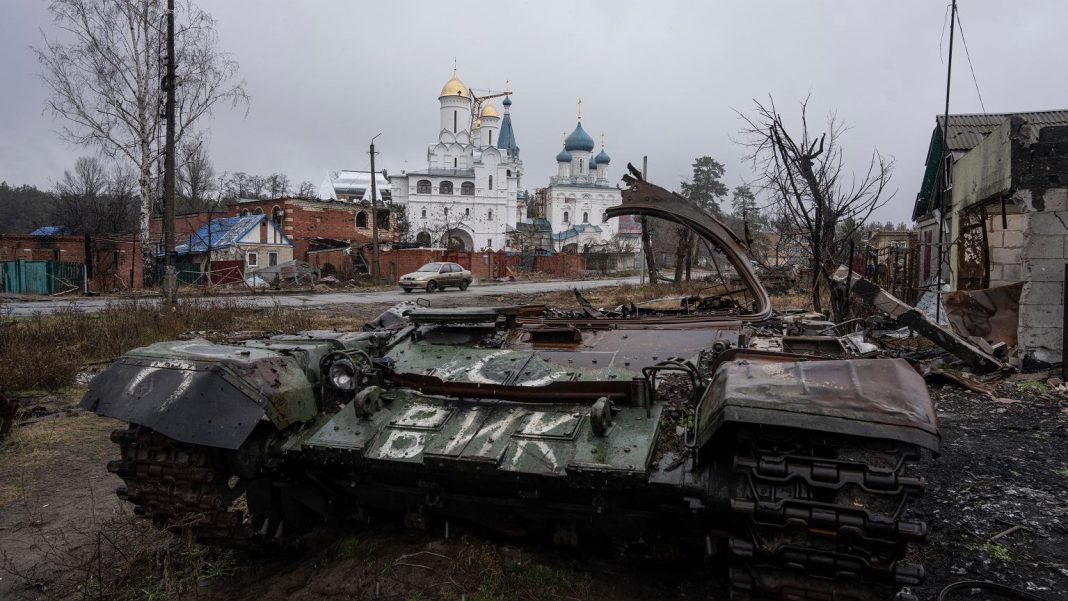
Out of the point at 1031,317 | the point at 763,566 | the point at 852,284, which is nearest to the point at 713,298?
the point at 763,566

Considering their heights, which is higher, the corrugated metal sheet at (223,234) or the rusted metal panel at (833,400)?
the corrugated metal sheet at (223,234)

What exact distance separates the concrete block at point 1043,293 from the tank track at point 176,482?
9649mm

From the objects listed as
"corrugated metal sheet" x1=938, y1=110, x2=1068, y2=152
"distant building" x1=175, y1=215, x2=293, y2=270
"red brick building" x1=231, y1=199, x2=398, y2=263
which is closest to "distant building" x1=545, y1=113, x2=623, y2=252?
"red brick building" x1=231, y1=199, x2=398, y2=263

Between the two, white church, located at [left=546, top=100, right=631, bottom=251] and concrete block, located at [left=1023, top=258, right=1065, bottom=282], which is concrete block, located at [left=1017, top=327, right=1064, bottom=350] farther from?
white church, located at [left=546, top=100, right=631, bottom=251]

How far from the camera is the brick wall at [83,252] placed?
25.2 m

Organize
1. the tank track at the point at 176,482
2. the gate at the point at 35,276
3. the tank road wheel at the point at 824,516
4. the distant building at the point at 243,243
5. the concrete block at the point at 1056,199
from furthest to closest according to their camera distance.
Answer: the distant building at the point at 243,243, the gate at the point at 35,276, the concrete block at the point at 1056,199, the tank track at the point at 176,482, the tank road wheel at the point at 824,516

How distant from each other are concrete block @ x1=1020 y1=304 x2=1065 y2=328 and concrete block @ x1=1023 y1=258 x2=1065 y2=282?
0.35m

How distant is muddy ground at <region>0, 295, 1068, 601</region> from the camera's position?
3508mm

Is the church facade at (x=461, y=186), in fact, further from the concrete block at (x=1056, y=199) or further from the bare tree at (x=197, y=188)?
the concrete block at (x=1056, y=199)

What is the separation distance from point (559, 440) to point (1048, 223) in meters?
8.59

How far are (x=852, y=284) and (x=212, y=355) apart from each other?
8466mm

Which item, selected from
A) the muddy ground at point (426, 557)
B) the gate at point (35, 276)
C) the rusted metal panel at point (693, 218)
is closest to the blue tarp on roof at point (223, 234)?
the gate at point (35, 276)

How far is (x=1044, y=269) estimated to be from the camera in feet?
28.5

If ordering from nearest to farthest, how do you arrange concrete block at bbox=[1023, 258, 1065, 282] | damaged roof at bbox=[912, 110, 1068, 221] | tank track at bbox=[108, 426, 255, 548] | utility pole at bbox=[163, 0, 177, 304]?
1. tank track at bbox=[108, 426, 255, 548]
2. concrete block at bbox=[1023, 258, 1065, 282]
3. utility pole at bbox=[163, 0, 177, 304]
4. damaged roof at bbox=[912, 110, 1068, 221]
